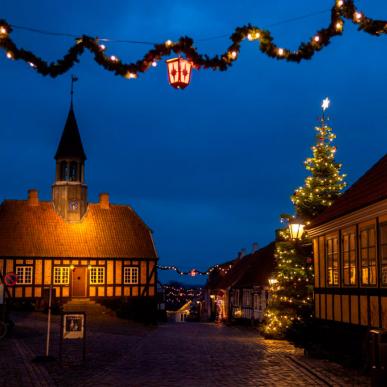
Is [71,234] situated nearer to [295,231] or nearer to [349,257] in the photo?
[295,231]

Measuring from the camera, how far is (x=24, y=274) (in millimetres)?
39000

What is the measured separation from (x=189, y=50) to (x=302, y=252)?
44.0ft

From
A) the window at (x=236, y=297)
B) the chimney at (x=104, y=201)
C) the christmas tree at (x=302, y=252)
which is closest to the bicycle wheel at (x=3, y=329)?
the christmas tree at (x=302, y=252)

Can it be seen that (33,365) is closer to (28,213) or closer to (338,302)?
(338,302)

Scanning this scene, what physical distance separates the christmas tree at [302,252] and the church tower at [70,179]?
2185 cm

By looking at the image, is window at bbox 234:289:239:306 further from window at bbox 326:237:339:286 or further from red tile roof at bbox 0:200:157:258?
window at bbox 326:237:339:286

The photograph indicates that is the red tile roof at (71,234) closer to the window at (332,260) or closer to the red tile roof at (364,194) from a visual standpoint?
the red tile roof at (364,194)

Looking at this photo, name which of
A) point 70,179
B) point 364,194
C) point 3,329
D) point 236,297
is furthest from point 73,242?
point 364,194

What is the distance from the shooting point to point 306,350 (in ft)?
57.4

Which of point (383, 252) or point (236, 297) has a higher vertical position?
point (383, 252)

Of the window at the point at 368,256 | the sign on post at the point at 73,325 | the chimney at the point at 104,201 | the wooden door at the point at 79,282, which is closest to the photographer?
the window at the point at 368,256

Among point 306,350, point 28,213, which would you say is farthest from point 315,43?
point 28,213

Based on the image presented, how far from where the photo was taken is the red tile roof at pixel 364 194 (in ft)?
45.6

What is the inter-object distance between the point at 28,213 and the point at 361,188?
29.6 meters
